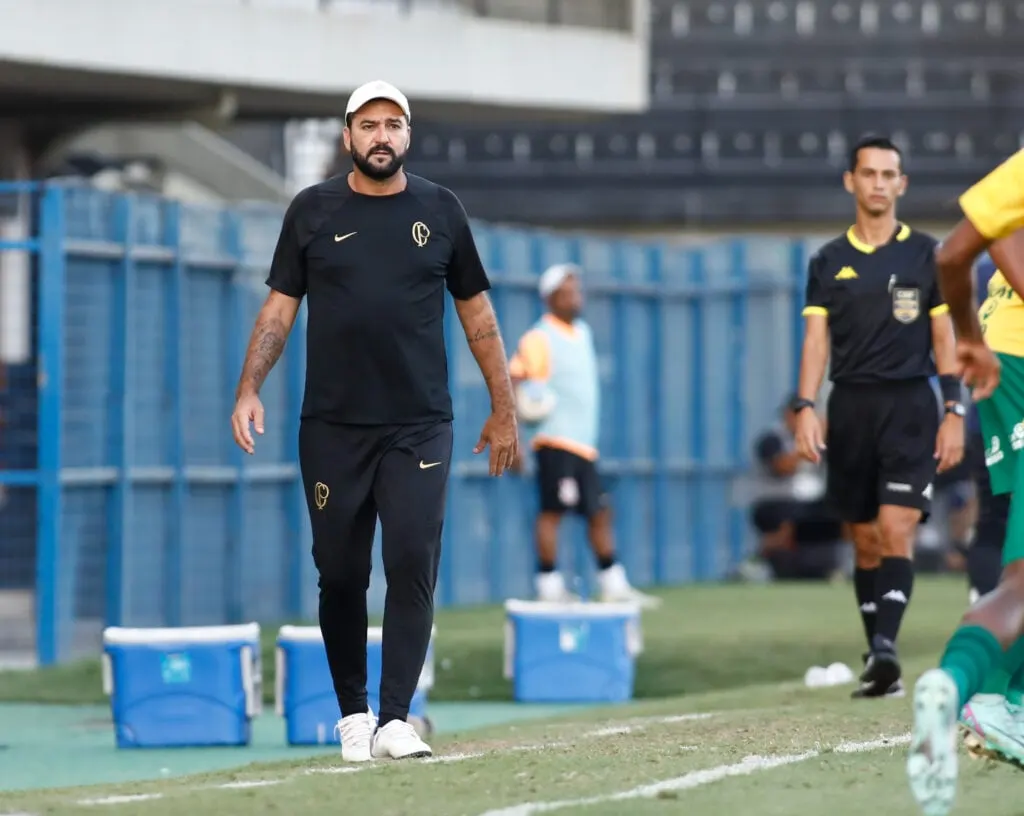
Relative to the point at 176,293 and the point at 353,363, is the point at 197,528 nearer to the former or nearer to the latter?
the point at 176,293

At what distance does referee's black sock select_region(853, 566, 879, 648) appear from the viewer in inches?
431

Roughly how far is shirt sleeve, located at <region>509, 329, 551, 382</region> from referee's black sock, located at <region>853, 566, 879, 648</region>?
602cm

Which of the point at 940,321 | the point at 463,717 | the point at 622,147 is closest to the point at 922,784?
the point at 940,321

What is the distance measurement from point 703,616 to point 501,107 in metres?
8.88

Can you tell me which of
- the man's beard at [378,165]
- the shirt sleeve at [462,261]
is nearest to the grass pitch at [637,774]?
the shirt sleeve at [462,261]

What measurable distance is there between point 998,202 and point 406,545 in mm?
2664

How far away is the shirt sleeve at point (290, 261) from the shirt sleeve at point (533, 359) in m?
8.65

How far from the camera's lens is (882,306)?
35.1ft

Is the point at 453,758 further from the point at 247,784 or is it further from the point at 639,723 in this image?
the point at 639,723

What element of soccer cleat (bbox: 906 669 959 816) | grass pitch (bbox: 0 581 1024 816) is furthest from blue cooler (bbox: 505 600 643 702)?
soccer cleat (bbox: 906 669 959 816)

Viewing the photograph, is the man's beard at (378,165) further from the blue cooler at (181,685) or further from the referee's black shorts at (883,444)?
the blue cooler at (181,685)

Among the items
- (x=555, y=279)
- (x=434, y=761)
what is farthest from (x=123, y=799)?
(x=555, y=279)

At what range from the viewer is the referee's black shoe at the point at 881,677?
10.3 metres

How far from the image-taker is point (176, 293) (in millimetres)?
15258
